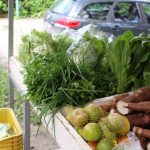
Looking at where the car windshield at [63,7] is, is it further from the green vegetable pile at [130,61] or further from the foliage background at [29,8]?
the foliage background at [29,8]

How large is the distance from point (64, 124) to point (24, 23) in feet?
21.6

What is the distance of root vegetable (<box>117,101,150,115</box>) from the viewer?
51.6 inches

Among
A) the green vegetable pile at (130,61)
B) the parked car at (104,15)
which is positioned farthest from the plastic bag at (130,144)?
the parked car at (104,15)

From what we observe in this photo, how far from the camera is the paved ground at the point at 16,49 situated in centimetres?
319

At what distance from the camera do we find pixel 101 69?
1.82 metres

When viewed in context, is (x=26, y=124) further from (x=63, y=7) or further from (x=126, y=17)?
(x=126, y=17)

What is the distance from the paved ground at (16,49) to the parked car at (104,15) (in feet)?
1.88

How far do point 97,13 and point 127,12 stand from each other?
43 cm

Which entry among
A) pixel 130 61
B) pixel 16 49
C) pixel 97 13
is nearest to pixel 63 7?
pixel 97 13

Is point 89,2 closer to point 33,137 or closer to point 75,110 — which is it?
point 33,137

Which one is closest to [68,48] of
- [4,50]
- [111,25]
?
[111,25]

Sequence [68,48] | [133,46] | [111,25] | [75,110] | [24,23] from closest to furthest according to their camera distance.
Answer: [75,110], [133,46], [68,48], [111,25], [24,23]

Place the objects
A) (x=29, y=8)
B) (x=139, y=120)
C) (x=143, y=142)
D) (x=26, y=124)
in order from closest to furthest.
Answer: (x=143, y=142)
(x=139, y=120)
(x=26, y=124)
(x=29, y=8)

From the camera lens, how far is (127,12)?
469 cm
